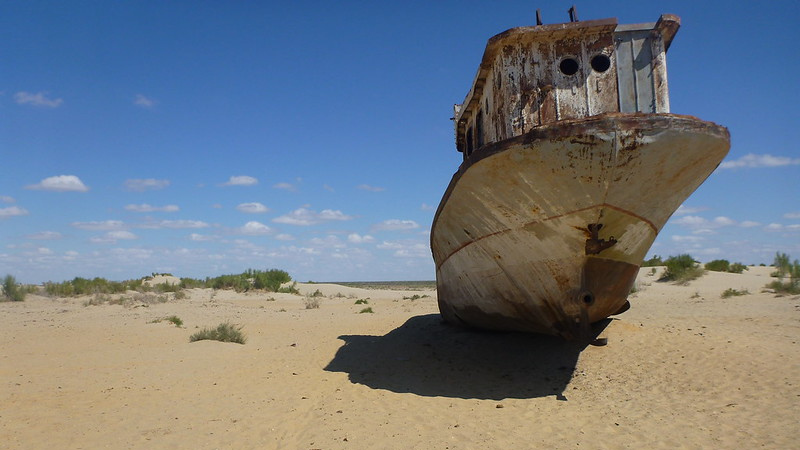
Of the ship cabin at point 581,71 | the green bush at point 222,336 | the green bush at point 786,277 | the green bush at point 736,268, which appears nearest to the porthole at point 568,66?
the ship cabin at point 581,71

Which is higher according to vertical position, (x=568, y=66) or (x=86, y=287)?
(x=568, y=66)

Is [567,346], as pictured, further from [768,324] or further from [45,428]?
[45,428]

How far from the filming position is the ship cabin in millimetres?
5355

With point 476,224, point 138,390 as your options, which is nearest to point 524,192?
point 476,224

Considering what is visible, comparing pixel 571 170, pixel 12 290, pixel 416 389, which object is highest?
pixel 571 170

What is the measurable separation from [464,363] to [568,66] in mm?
3821

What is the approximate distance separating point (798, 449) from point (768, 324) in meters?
5.18

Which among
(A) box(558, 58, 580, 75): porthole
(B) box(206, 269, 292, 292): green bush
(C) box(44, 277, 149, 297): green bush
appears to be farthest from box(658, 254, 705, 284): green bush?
(C) box(44, 277, 149, 297): green bush

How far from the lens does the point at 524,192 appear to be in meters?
4.71

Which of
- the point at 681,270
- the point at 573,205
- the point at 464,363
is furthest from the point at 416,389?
the point at 681,270

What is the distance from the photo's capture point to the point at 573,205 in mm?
4578

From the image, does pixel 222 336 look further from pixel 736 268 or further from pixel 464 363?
pixel 736 268

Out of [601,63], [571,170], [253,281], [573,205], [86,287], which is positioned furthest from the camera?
[253,281]

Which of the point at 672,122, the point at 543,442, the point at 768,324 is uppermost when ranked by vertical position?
the point at 672,122
